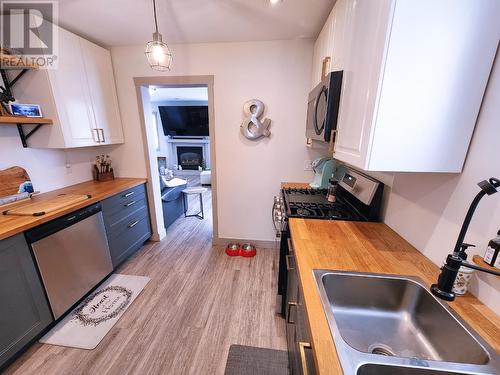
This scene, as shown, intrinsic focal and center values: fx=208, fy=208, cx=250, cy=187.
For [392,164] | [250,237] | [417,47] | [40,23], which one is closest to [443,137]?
[392,164]

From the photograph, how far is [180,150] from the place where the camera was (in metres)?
7.34

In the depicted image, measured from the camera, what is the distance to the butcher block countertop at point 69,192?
4.46ft

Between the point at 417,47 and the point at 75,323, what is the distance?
280 cm

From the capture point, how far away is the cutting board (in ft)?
5.09

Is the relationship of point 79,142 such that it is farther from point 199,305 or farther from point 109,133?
point 199,305

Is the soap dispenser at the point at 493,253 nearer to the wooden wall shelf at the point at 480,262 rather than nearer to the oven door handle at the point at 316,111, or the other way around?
the wooden wall shelf at the point at 480,262

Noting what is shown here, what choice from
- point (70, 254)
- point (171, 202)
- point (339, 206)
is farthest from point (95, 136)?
point (339, 206)

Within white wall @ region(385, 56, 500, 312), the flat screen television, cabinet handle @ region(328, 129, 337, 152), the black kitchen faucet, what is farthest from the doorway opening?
the black kitchen faucet

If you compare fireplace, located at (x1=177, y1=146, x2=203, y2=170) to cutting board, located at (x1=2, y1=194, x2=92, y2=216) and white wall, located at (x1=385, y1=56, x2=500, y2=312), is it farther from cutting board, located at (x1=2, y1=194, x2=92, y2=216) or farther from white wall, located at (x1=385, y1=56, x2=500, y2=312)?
white wall, located at (x1=385, y1=56, x2=500, y2=312)

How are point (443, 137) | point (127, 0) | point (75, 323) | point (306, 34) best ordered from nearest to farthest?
point (443, 137) < point (127, 0) < point (75, 323) < point (306, 34)

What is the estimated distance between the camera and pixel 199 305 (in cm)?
192

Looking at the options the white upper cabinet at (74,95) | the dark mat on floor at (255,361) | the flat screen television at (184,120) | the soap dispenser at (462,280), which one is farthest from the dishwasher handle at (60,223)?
the flat screen television at (184,120)

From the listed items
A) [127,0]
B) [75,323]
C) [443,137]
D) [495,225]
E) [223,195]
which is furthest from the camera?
[223,195]

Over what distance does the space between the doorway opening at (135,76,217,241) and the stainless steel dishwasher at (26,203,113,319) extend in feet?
3.03
